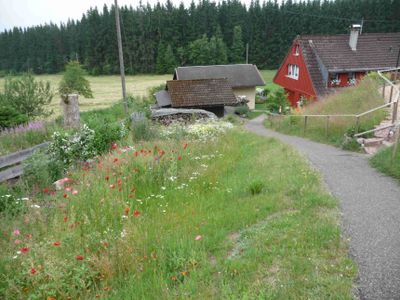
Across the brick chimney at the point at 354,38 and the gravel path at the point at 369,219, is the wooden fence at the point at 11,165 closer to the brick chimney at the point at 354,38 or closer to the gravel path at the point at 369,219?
the gravel path at the point at 369,219

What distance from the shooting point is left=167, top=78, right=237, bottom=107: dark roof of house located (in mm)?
31547

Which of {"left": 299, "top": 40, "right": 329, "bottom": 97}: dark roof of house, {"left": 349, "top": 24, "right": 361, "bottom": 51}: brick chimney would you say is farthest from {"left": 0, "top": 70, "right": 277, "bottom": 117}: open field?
→ {"left": 349, "top": 24, "right": 361, "bottom": 51}: brick chimney

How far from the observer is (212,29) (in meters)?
88.2

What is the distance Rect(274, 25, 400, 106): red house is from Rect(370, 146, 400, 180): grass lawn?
21653 mm

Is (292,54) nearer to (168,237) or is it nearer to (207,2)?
(168,237)

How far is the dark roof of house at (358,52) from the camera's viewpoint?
104 feet

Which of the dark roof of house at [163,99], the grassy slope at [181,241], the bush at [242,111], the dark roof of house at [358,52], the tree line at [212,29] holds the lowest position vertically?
the bush at [242,111]

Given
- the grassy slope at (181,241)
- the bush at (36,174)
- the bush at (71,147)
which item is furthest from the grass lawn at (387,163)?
the bush at (36,174)

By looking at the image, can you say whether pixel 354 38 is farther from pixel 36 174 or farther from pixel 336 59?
pixel 36 174

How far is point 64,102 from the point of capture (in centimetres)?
1338

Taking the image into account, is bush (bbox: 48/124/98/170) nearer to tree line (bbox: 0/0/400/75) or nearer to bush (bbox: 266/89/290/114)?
bush (bbox: 266/89/290/114)

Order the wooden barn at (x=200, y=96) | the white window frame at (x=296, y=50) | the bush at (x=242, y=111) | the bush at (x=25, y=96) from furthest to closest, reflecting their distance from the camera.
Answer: the bush at (x=242, y=111) < the white window frame at (x=296, y=50) < the wooden barn at (x=200, y=96) < the bush at (x=25, y=96)

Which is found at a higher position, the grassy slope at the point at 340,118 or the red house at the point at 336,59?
the red house at the point at 336,59

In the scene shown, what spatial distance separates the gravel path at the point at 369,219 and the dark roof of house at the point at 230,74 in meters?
35.4
